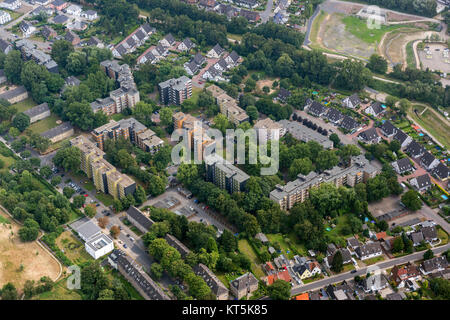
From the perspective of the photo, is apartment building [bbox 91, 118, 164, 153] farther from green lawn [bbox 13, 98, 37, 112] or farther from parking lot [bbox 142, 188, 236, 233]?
green lawn [bbox 13, 98, 37, 112]

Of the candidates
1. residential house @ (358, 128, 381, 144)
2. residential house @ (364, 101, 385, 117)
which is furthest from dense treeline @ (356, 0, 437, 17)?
residential house @ (358, 128, 381, 144)

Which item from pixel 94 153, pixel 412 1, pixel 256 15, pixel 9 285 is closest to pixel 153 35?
pixel 256 15

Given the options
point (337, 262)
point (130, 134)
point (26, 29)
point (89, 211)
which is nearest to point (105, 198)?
point (89, 211)

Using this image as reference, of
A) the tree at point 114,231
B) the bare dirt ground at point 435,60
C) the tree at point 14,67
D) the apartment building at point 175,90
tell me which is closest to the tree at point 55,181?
the tree at point 114,231

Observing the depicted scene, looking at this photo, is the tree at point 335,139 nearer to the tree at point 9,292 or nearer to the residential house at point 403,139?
the residential house at point 403,139

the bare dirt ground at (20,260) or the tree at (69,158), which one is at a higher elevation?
the tree at (69,158)

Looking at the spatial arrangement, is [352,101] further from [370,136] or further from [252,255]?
[252,255]

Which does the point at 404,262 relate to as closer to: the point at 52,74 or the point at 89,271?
the point at 89,271
